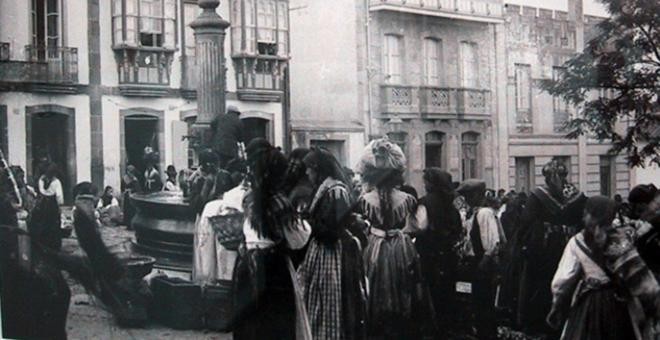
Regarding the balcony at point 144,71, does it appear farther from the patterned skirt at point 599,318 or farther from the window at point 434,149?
the patterned skirt at point 599,318

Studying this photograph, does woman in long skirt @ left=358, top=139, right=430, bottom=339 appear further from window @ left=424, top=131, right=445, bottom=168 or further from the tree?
A: the tree

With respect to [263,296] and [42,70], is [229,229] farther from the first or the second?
[42,70]

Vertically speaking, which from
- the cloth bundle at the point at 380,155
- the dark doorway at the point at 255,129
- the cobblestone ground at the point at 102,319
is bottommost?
the cobblestone ground at the point at 102,319

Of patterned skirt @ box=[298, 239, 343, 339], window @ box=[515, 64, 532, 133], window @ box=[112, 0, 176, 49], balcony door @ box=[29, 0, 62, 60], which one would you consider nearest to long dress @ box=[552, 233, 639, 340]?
window @ box=[515, 64, 532, 133]

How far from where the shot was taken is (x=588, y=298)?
5.11 m

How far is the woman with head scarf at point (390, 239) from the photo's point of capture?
5.85 metres

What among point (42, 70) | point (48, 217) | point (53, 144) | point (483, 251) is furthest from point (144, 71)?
point (483, 251)

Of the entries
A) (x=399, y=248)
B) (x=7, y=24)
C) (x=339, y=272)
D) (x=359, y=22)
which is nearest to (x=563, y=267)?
(x=399, y=248)

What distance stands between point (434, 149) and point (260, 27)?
1.63 meters

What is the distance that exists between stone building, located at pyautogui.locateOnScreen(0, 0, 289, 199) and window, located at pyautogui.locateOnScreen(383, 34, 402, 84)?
807mm

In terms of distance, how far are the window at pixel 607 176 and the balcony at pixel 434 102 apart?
0.77 meters

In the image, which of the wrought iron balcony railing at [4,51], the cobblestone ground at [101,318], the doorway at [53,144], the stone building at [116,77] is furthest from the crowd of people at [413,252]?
the wrought iron balcony railing at [4,51]

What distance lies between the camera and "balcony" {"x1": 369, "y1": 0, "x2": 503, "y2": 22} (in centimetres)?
561

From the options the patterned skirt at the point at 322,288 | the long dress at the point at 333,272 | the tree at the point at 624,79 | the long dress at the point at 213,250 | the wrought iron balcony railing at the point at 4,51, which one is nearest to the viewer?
the tree at the point at 624,79
